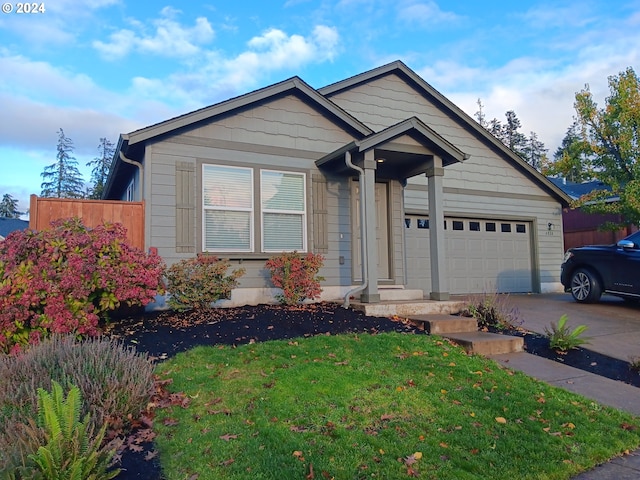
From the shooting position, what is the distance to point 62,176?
39.1m

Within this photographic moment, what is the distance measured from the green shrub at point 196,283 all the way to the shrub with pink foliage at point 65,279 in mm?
686

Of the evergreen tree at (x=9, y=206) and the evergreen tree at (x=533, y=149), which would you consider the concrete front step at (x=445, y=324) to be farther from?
the evergreen tree at (x=533, y=149)

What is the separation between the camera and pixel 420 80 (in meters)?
12.6

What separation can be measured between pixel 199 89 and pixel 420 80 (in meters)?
11.1

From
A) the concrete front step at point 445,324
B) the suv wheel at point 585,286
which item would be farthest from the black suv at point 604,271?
the concrete front step at point 445,324

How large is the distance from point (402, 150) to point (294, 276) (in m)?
3.11

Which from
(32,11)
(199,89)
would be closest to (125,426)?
(32,11)

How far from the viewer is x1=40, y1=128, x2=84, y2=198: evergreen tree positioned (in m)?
39.0

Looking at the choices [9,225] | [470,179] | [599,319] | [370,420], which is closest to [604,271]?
[599,319]

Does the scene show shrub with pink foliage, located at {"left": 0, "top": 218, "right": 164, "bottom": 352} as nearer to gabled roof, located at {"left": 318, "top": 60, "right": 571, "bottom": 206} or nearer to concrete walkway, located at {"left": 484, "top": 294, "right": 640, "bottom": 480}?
concrete walkway, located at {"left": 484, "top": 294, "right": 640, "bottom": 480}

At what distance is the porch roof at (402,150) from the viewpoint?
8.27 meters

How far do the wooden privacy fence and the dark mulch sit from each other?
156 centimetres

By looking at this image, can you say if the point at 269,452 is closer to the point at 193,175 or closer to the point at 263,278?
the point at 263,278

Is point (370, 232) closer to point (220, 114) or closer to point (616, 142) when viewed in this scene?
point (220, 114)
